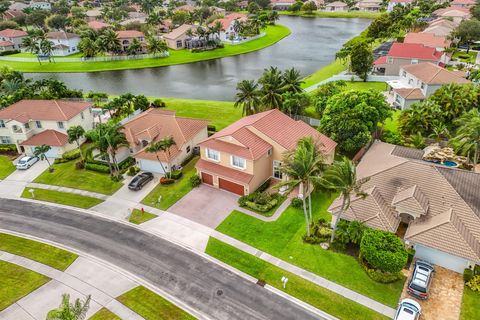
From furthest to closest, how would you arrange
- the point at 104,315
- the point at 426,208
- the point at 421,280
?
the point at 426,208, the point at 421,280, the point at 104,315

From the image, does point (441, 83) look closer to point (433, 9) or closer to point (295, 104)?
point (295, 104)

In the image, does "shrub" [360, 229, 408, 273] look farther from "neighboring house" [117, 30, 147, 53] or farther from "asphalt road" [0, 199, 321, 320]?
"neighboring house" [117, 30, 147, 53]

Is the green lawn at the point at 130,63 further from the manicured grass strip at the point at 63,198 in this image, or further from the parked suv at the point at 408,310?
the parked suv at the point at 408,310

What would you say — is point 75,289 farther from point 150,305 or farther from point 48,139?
point 48,139

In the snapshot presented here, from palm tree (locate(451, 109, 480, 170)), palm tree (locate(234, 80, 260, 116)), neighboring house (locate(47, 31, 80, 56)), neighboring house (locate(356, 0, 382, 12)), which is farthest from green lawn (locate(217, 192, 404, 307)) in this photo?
neighboring house (locate(356, 0, 382, 12))

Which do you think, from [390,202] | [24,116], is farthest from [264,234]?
[24,116]

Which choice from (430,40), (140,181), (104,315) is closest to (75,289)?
(104,315)

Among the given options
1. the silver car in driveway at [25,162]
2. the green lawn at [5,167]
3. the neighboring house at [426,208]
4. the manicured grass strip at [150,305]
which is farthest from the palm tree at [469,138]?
the green lawn at [5,167]
